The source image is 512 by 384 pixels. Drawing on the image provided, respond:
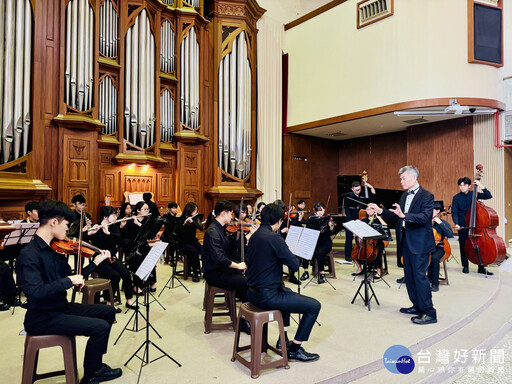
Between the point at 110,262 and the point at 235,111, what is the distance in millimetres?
6338

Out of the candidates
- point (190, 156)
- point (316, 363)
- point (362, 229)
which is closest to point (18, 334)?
point (316, 363)

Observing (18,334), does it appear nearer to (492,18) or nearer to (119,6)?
(119,6)

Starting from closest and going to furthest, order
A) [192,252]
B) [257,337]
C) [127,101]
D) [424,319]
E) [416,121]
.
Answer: [257,337]
[424,319]
[192,252]
[127,101]
[416,121]

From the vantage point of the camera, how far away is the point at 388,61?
8.77 metres

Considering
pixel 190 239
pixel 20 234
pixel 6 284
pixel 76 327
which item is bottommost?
pixel 6 284

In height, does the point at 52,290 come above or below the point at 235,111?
below

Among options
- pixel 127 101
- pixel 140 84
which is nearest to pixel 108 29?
pixel 140 84

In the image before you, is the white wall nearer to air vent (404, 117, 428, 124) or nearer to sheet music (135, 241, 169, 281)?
air vent (404, 117, 428, 124)

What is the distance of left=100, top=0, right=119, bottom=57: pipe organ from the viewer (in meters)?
7.85

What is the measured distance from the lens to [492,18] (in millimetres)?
8492

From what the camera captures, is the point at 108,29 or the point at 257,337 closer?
the point at 257,337

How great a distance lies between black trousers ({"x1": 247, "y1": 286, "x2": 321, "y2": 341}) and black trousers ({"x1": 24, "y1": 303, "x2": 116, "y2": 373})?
1152 millimetres

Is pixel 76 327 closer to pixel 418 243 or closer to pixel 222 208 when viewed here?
pixel 222 208

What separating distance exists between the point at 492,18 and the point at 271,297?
9.10 metres
